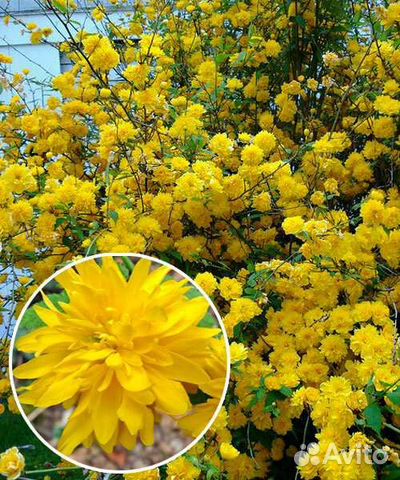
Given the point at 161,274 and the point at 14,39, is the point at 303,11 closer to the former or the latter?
the point at 161,274

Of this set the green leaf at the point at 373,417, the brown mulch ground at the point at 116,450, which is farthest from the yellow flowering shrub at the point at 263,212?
the brown mulch ground at the point at 116,450

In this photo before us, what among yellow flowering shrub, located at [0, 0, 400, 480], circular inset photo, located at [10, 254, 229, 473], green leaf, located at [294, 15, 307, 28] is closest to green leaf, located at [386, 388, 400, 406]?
yellow flowering shrub, located at [0, 0, 400, 480]

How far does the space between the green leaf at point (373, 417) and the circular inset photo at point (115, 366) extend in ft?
1.40

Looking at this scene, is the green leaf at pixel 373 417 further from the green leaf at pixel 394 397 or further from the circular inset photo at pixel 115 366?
the circular inset photo at pixel 115 366

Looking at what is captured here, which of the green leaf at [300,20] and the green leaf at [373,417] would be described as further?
the green leaf at [300,20]

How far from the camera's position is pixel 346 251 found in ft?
6.18

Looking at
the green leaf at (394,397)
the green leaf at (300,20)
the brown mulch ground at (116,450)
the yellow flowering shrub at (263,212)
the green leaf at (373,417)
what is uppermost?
the green leaf at (300,20)

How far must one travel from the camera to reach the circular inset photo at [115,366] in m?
1.03

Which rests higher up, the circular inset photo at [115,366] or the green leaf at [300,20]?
the green leaf at [300,20]

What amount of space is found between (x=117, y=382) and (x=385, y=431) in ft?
3.36

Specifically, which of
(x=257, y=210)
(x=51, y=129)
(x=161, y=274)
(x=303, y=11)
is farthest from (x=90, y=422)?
(x=303, y=11)

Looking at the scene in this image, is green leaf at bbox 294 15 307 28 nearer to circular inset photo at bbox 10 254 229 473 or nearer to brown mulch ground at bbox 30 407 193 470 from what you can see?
circular inset photo at bbox 10 254 229 473

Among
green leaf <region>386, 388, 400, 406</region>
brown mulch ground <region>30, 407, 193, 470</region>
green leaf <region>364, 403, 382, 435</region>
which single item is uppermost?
brown mulch ground <region>30, 407, 193, 470</region>

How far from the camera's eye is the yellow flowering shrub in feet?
5.34
